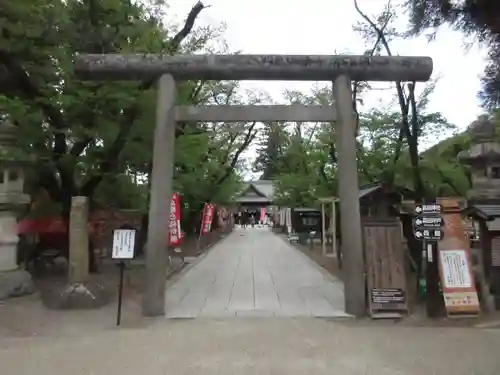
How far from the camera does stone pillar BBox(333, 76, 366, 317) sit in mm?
10953

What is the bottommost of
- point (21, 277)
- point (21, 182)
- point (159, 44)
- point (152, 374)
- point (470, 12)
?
point (152, 374)

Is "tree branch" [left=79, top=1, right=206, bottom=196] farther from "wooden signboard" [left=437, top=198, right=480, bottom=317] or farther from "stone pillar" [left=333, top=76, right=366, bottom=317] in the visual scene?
"wooden signboard" [left=437, top=198, right=480, bottom=317]

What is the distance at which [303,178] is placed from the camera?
3566 centimetres

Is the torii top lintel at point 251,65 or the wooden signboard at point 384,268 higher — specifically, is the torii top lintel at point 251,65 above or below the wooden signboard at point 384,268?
above

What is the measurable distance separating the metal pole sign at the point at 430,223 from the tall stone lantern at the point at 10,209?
8.73 metres

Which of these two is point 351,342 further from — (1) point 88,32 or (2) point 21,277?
(1) point 88,32

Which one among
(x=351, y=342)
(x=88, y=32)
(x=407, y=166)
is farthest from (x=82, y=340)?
(x=407, y=166)

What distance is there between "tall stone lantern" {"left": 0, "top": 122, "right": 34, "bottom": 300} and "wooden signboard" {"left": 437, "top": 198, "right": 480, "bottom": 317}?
9042 millimetres

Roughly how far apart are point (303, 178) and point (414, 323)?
25.6 meters

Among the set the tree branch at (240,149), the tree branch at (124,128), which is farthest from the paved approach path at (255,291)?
the tree branch at (240,149)

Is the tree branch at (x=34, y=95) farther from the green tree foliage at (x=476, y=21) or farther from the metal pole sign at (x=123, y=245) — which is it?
the green tree foliage at (x=476, y=21)

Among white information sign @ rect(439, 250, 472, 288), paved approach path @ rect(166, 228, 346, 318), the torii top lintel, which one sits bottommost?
paved approach path @ rect(166, 228, 346, 318)

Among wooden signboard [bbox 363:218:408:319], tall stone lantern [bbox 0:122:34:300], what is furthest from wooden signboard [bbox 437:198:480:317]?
tall stone lantern [bbox 0:122:34:300]

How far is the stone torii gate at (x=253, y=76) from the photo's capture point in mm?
11297
